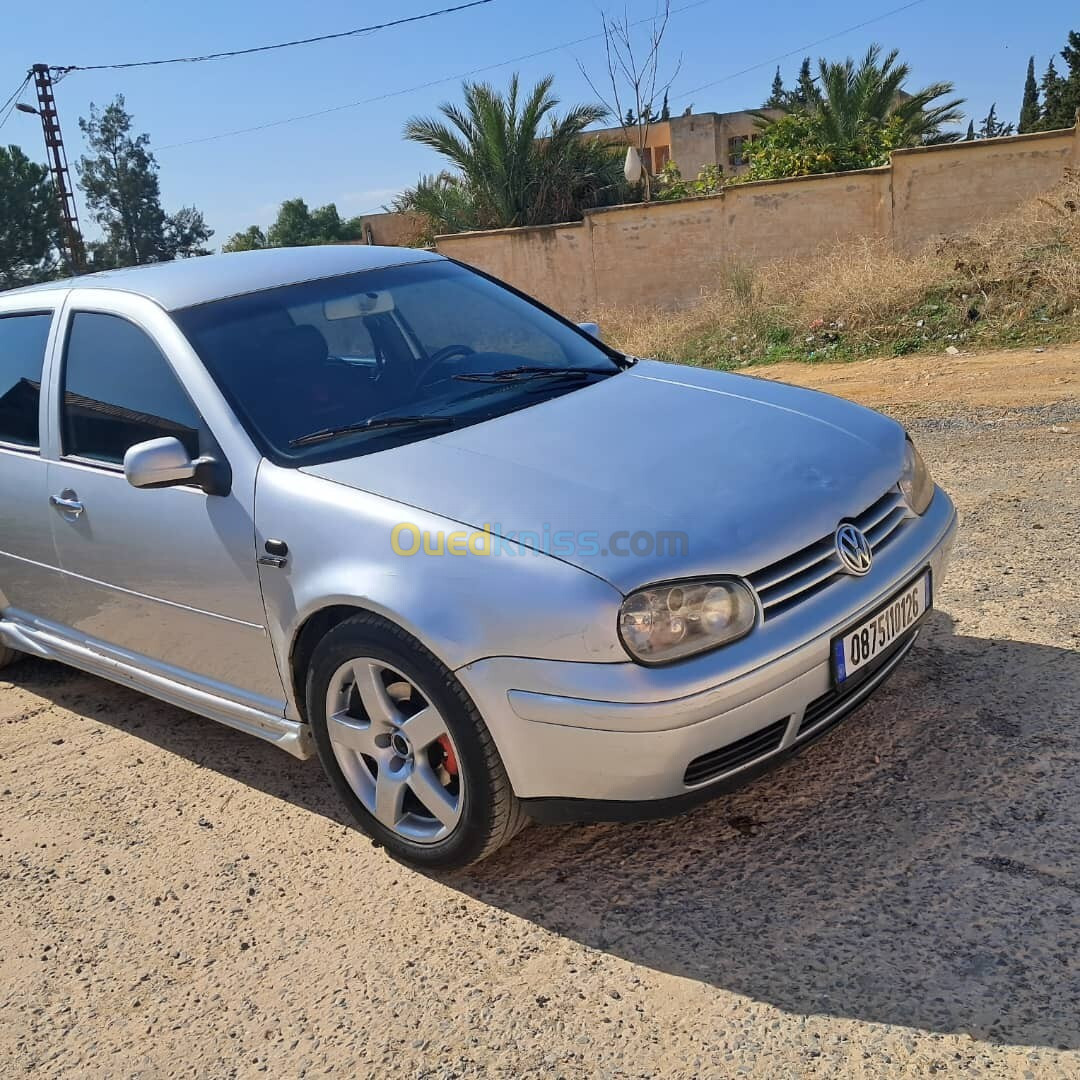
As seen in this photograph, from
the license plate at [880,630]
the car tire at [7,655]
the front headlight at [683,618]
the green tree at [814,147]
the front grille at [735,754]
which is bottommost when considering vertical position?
the car tire at [7,655]

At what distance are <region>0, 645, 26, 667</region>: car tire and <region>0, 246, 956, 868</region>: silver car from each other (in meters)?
0.74

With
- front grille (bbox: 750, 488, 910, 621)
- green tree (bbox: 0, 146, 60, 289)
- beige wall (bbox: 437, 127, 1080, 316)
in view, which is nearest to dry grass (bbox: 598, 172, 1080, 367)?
beige wall (bbox: 437, 127, 1080, 316)

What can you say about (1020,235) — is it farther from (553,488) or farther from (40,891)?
(40,891)

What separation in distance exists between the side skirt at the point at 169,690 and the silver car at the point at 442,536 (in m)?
0.01

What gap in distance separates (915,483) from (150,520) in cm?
240

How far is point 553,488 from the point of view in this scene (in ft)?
8.82

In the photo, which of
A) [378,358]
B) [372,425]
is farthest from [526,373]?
[372,425]

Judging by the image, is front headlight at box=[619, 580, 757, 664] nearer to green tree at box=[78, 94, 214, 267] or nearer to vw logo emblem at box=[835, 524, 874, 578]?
vw logo emblem at box=[835, 524, 874, 578]

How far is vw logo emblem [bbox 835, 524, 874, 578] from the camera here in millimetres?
2695

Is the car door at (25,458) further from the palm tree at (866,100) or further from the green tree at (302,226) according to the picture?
the green tree at (302,226)

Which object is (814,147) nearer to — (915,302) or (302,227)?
(915,302)

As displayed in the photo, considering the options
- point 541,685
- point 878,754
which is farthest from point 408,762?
point 878,754

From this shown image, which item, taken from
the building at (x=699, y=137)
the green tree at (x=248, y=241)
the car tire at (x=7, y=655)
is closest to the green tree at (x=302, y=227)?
the green tree at (x=248, y=241)

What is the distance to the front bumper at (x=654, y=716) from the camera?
2379 millimetres
